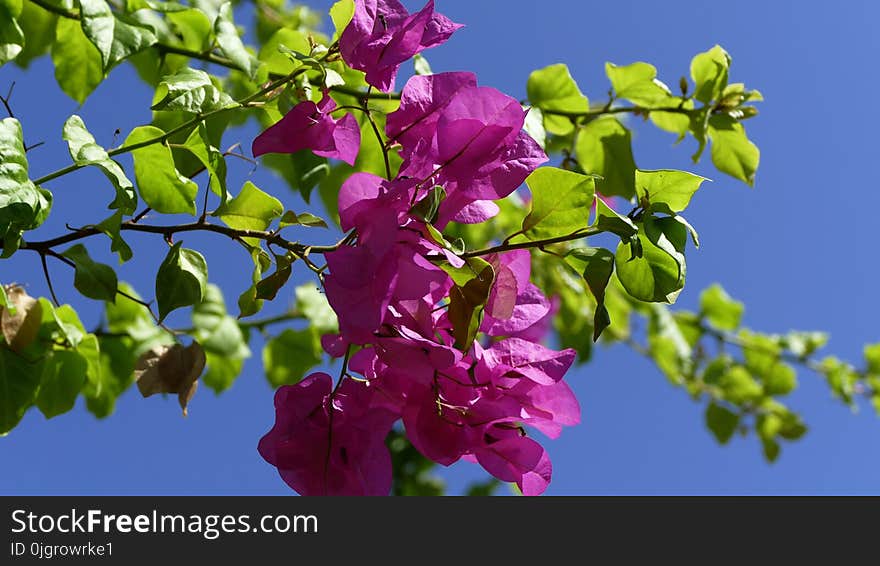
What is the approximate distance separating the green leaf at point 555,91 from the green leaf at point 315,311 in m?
0.47

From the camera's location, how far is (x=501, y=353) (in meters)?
0.54

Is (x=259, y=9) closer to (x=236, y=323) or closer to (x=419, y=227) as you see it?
(x=236, y=323)

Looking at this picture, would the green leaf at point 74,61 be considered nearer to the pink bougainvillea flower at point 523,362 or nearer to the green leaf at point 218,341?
the green leaf at point 218,341

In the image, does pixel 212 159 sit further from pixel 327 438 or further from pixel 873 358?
pixel 873 358

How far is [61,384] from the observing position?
2.75 feet

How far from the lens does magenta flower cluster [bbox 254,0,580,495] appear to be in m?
0.50

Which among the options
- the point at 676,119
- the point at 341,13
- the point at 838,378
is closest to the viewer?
the point at 341,13

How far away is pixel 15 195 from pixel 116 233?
0.38 feet

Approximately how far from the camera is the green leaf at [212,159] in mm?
624

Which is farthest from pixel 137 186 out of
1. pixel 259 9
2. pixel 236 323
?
pixel 259 9

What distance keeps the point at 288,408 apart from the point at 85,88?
47 centimetres

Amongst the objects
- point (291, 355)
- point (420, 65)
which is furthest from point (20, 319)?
point (291, 355)

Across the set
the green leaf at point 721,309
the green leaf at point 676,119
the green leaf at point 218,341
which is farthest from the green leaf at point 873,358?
the green leaf at point 218,341

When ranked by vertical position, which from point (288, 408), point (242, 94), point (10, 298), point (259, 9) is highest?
point (259, 9)
